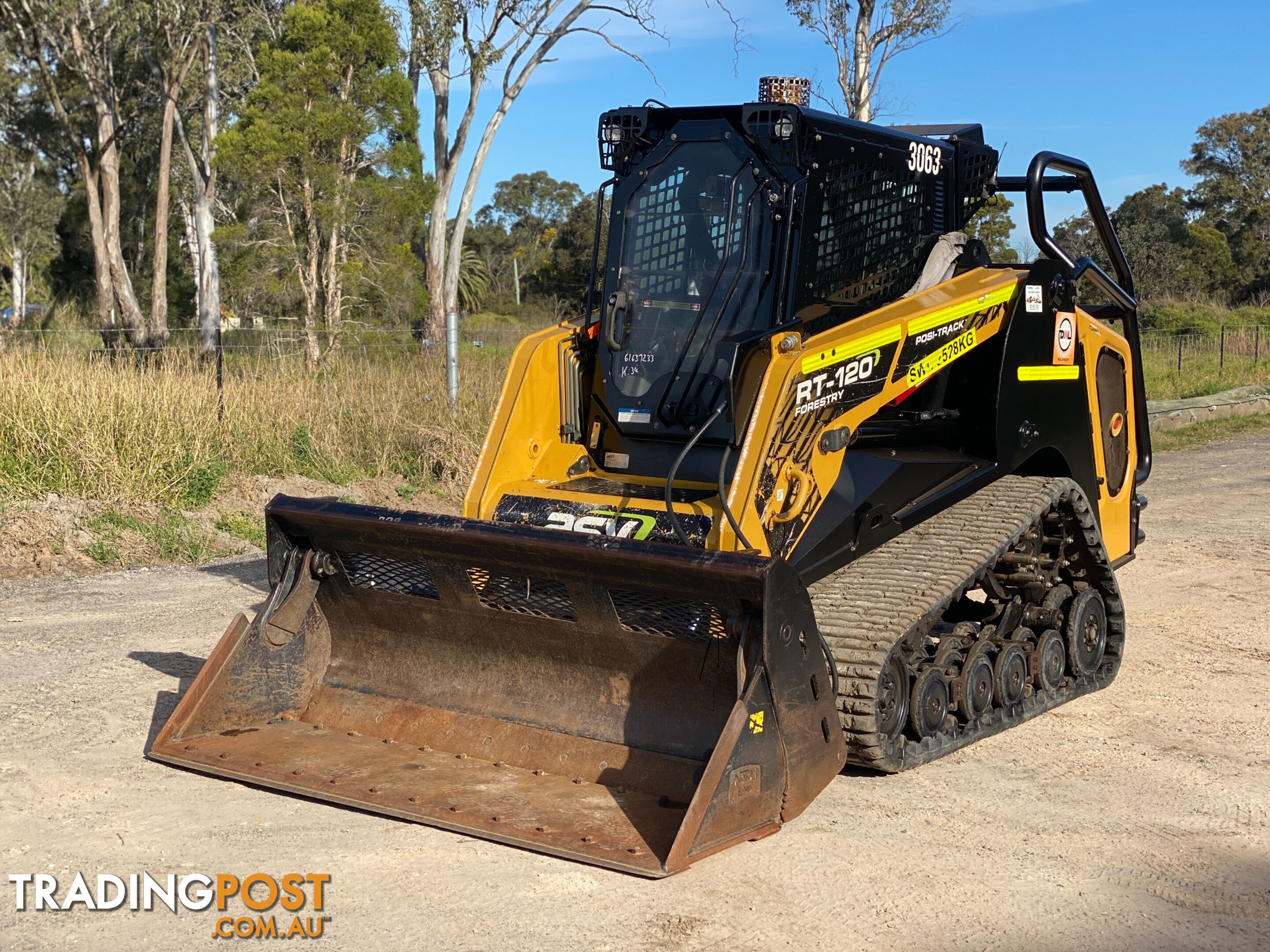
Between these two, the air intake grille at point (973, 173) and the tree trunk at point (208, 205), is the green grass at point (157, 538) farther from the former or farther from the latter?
the tree trunk at point (208, 205)

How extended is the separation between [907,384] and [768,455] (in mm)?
919

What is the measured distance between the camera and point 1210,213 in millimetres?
51250

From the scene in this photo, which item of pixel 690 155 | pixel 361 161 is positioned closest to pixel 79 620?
pixel 690 155

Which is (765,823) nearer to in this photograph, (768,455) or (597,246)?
(768,455)

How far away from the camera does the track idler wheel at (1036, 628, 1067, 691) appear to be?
6020 millimetres

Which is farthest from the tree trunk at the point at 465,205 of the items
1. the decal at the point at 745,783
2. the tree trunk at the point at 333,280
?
the decal at the point at 745,783

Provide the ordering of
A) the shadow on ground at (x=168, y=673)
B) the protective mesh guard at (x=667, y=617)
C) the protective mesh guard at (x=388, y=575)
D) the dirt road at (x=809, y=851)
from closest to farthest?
the dirt road at (x=809, y=851), the protective mesh guard at (x=667, y=617), the protective mesh guard at (x=388, y=575), the shadow on ground at (x=168, y=673)

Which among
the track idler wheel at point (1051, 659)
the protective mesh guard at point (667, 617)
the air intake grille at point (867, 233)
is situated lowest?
the track idler wheel at point (1051, 659)

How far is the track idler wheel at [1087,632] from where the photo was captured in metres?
6.32

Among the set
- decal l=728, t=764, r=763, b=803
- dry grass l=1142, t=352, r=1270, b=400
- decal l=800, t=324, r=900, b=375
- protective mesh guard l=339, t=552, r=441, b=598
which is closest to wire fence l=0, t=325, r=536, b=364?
protective mesh guard l=339, t=552, r=441, b=598

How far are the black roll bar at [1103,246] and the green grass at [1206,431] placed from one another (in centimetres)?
1038

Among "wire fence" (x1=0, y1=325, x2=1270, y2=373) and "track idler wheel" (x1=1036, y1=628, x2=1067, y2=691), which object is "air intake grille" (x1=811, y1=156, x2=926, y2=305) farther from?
"wire fence" (x1=0, y1=325, x2=1270, y2=373)

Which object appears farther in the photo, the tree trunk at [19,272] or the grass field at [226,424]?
the tree trunk at [19,272]

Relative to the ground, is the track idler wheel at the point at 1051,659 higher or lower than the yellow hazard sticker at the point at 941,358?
lower
